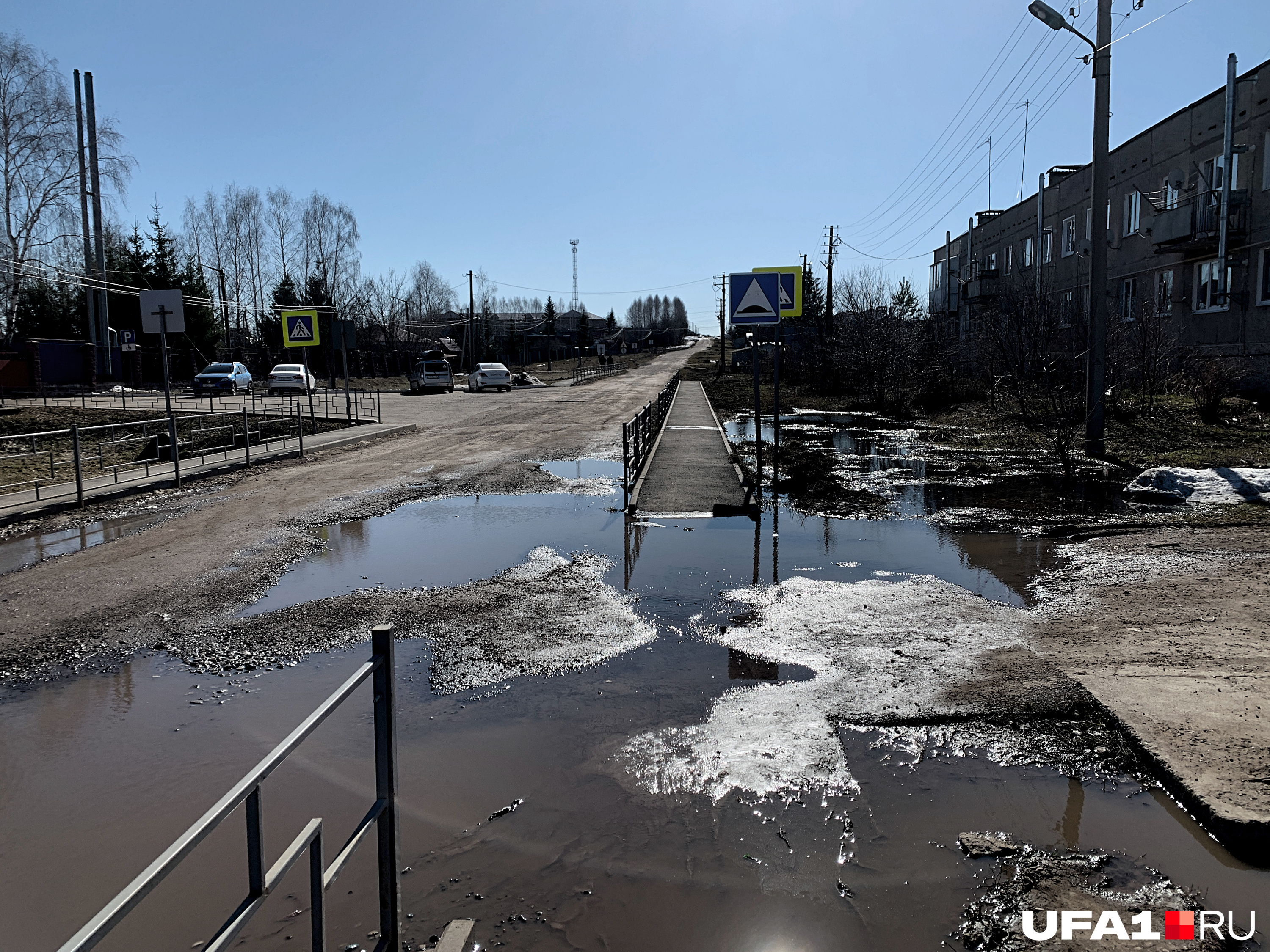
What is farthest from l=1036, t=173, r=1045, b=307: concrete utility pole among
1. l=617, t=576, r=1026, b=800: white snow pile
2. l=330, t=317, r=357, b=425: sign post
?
l=617, t=576, r=1026, b=800: white snow pile

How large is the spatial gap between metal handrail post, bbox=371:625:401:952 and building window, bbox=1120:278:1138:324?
36130 millimetres

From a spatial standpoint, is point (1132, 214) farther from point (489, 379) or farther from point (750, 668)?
point (750, 668)

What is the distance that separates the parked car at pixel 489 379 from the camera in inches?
2016

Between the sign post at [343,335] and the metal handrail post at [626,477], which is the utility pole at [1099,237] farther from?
the sign post at [343,335]

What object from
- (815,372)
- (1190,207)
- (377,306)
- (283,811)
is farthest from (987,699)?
(377,306)

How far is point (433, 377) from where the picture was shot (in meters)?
50.3

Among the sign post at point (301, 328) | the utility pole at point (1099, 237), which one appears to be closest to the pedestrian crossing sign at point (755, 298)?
the utility pole at point (1099, 237)

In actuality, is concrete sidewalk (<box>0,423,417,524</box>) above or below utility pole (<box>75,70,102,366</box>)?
below

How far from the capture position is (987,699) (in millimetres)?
5316

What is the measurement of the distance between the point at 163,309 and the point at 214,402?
22.2 meters

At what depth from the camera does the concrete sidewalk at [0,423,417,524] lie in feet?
41.8

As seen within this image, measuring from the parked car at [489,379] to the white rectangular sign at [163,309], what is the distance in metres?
32.6

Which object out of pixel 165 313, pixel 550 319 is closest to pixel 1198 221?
pixel 165 313

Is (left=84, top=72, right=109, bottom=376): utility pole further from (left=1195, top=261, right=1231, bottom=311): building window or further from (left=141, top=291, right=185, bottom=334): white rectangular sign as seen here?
(left=1195, top=261, right=1231, bottom=311): building window
